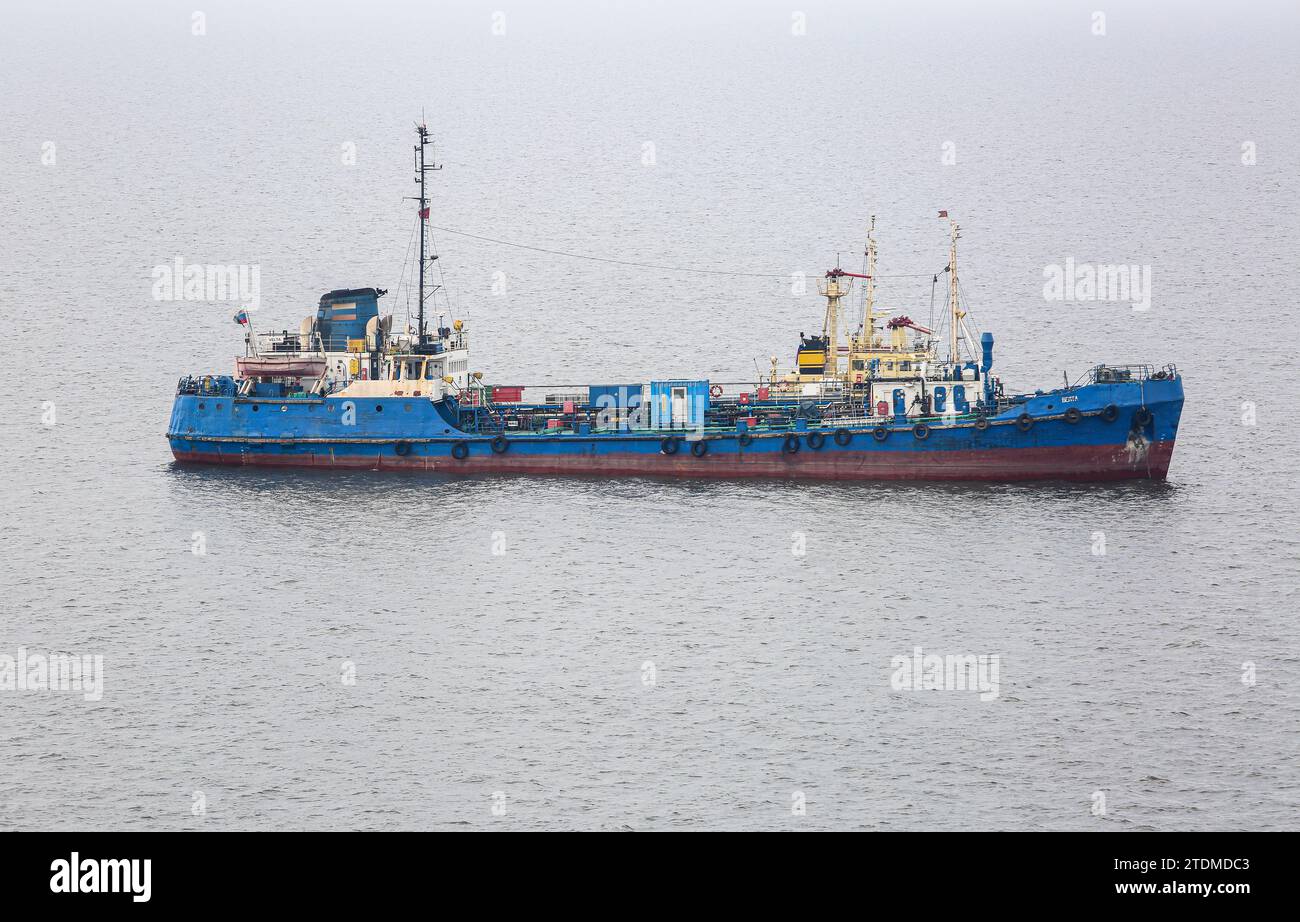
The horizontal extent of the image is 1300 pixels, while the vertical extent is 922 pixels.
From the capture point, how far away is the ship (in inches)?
3558

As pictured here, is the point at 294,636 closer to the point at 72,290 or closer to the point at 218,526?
the point at 218,526

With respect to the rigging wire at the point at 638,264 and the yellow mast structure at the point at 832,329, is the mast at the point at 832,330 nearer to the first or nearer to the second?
the yellow mast structure at the point at 832,329

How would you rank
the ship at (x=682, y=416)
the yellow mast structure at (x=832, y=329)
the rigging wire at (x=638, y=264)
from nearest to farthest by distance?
1. the ship at (x=682, y=416)
2. the yellow mast structure at (x=832, y=329)
3. the rigging wire at (x=638, y=264)

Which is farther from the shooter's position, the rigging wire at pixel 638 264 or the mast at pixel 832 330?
the rigging wire at pixel 638 264

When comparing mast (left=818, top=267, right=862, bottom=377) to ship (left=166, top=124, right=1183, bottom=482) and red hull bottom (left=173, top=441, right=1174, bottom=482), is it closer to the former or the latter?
ship (left=166, top=124, right=1183, bottom=482)

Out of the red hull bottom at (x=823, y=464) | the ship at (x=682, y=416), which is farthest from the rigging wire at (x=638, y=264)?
the red hull bottom at (x=823, y=464)

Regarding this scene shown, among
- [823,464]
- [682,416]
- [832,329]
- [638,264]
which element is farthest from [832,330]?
[638,264]

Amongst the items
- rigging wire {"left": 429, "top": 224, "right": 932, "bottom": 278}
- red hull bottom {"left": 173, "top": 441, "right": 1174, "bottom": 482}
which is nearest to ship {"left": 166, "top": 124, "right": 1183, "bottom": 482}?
red hull bottom {"left": 173, "top": 441, "right": 1174, "bottom": 482}

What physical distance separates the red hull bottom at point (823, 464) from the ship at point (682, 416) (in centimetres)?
6

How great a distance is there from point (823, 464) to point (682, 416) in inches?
275

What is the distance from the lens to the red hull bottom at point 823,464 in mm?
90438

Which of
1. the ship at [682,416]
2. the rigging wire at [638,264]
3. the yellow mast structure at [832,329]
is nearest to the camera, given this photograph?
the ship at [682,416]

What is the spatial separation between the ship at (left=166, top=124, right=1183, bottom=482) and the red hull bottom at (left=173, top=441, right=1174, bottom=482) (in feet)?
0.21

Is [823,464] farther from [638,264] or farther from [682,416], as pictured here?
[638,264]
